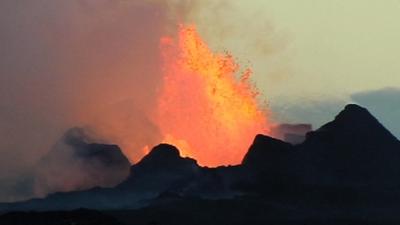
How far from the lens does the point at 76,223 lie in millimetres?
193125

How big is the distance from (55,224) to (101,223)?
11008mm

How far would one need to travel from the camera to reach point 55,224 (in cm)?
19900

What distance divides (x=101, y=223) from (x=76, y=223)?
4484 mm

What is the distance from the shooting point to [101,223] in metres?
193

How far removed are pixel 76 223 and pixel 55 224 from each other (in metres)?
7.43
